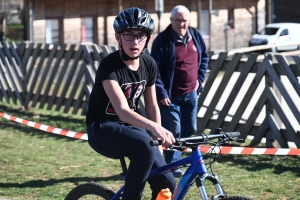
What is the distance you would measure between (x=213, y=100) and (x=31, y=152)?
2705 millimetres

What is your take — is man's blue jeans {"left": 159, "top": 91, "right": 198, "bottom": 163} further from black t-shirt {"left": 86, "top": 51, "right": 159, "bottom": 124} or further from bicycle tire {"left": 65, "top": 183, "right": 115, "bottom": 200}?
black t-shirt {"left": 86, "top": 51, "right": 159, "bottom": 124}

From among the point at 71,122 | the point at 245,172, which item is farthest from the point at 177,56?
the point at 71,122

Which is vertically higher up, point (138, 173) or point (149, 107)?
point (149, 107)

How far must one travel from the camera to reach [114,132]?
13.7ft

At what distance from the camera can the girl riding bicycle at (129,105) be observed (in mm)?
4062

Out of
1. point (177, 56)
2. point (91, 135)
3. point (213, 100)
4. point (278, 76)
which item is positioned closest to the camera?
point (91, 135)

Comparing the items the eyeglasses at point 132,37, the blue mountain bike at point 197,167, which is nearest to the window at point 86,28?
the eyeglasses at point 132,37

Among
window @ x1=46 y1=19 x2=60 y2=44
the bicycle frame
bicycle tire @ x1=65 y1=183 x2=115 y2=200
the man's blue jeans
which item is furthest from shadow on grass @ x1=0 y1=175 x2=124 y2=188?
window @ x1=46 y1=19 x2=60 y2=44

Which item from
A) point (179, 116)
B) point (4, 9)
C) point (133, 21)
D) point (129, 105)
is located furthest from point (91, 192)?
point (4, 9)

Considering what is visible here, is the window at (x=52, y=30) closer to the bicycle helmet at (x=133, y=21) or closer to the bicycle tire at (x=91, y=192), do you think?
the bicycle tire at (x=91, y=192)

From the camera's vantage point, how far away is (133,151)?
13.4 ft

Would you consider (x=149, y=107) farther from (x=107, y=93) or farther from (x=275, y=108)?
(x=275, y=108)

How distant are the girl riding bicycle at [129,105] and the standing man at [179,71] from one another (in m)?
2.29

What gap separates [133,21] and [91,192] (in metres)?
1.27
